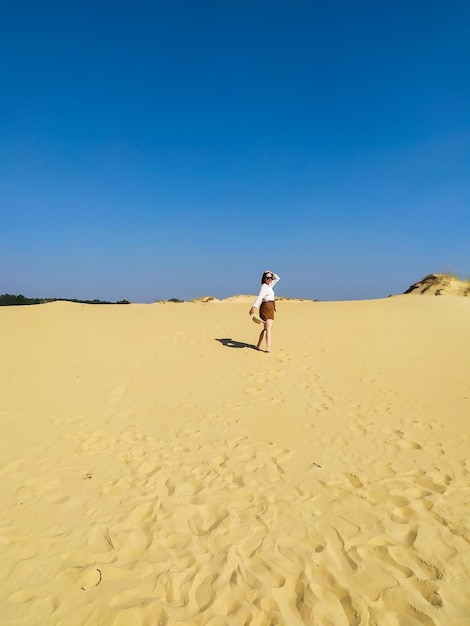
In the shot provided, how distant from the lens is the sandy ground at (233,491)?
8.59 ft

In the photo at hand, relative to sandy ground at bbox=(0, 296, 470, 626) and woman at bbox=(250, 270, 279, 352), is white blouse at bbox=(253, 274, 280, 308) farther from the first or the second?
sandy ground at bbox=(0, 296, 470, 626)

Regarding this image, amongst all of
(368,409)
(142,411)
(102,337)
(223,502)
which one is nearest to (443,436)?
(368,409)

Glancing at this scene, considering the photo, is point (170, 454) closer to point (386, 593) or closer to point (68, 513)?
point (68, 513)

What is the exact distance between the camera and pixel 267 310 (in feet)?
30.4

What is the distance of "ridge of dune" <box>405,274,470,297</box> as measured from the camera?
1764cm

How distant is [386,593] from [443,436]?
3.15 metres

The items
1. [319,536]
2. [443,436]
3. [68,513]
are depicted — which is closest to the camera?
[319,536]

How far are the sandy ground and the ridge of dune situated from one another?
9.98m

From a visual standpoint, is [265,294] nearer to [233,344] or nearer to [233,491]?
[233,344]

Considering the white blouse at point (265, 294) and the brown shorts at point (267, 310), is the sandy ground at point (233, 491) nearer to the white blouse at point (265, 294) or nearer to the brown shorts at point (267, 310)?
the brown shorts at point (267, 310)

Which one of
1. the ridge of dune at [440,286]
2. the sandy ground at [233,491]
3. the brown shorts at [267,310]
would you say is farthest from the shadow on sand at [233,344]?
the ridge of dune at [440,286]

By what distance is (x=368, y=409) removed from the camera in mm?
6293

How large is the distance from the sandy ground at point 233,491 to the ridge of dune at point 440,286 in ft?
32.7

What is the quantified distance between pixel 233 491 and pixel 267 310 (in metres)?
5.76
